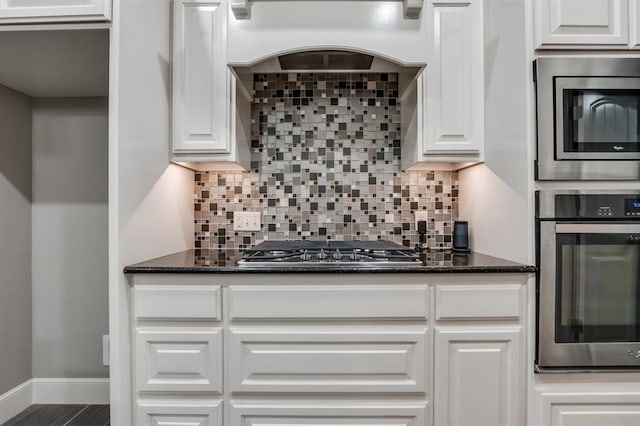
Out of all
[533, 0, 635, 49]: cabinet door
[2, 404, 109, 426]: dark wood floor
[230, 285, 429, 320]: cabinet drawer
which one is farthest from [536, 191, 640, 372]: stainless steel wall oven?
[2, 404, 109, 426]: dark wood floor

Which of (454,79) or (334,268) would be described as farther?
(454,79)

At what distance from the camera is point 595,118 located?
1.41m

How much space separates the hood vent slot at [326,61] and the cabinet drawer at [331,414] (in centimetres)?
155

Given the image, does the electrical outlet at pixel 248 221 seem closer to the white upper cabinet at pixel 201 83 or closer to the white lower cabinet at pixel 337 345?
the white upper cabinet at pixel 201 83

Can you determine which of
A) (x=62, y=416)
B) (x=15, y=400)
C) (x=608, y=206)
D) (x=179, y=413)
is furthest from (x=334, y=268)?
(x=15, y=400)

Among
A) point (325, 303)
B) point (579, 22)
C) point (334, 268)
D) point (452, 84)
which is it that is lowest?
point (325, 303)

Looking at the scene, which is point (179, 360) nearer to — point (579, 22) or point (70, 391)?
point (70, 391)

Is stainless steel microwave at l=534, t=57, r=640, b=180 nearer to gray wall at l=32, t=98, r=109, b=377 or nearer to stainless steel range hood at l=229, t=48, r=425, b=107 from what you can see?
stainless steel range hood at l=229, t=48, r=425, b=107

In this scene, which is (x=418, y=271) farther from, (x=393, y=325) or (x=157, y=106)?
(x=157, y=106)

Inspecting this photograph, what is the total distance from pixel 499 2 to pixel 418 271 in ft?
3.99

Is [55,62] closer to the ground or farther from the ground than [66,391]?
farther from the ground

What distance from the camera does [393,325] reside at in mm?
1447

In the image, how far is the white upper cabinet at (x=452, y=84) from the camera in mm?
1730

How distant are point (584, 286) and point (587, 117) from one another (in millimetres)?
641
